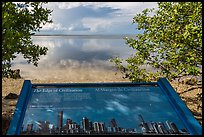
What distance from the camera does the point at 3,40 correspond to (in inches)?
239

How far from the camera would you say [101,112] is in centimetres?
547

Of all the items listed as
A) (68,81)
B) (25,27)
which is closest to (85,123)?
(25,27)

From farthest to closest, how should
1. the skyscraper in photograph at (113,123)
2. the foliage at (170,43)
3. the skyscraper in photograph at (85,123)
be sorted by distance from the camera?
1. the foliage at (170,43)
2. the skyscraper in photograph at (113,123)
3. the skyscraper in photograph at (85,123)

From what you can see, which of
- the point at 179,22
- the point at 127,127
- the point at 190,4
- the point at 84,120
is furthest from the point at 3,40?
the point at 190,4

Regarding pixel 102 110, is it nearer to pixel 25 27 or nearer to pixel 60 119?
pixel 60 119

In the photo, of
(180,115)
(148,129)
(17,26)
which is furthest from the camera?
(17,26)

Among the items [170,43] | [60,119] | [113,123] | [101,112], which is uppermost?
[170,43]

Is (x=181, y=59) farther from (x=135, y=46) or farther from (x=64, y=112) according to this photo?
(x=64, y=112)

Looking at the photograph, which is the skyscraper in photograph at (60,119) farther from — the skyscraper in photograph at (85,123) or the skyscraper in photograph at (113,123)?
the skyscraper in photograph at (113,123)

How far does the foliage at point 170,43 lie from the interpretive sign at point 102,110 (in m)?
2.44

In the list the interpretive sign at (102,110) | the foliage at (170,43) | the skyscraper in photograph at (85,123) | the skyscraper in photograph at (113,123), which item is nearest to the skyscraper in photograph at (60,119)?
the interpretive sign at (102,110)

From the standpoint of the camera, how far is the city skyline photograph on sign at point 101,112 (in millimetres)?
5004

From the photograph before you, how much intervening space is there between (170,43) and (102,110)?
177 inches

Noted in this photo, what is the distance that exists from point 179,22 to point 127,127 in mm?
5109
